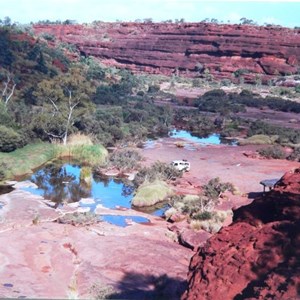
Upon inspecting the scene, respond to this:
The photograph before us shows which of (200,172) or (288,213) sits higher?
(288,213)

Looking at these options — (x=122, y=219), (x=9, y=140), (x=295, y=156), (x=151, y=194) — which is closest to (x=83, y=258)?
(x=122, y=219)

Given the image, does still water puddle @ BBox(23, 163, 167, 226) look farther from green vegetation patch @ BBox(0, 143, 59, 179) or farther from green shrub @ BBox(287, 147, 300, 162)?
green shrub @ BBox(287, 147, 300, 162)

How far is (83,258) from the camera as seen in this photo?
1348cm

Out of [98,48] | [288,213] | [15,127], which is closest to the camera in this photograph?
[288,213]

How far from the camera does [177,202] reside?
1939cm

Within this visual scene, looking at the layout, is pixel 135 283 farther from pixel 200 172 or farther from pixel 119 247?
pixel 200 172

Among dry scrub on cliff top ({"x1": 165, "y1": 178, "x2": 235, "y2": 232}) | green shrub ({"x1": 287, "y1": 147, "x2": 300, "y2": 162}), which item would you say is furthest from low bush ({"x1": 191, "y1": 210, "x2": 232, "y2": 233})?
green shrub ({"x1": 287, "y1": 147, "x2": 300, "y2": 162})

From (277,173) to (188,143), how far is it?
9939 millimetres

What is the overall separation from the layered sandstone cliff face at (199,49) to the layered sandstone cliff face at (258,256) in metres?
→ 68.8

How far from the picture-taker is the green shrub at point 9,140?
25484mm

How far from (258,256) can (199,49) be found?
263 feet

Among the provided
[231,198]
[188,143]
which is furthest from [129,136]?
[231,198]

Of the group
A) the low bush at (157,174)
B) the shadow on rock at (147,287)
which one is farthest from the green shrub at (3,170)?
the shadow on rock at (147,287)

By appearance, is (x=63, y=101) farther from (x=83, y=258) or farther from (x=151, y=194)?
(x=83, y=258)
